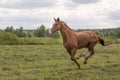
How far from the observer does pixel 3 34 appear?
50750 millimetres

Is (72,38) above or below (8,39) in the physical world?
above

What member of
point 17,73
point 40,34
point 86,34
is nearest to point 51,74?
point 17,73

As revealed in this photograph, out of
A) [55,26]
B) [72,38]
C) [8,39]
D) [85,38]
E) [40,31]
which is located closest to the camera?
[55,26]

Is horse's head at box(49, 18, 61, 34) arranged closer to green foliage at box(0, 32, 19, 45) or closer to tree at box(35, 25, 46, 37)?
green foliage at box(0, 32, 19, 45)

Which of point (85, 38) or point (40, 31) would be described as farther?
point (40, 31)

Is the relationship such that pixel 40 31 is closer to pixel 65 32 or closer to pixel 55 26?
pixel 65 32

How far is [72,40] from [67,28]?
0.62 meters

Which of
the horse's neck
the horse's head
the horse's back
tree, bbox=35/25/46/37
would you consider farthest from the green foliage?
the horse's head

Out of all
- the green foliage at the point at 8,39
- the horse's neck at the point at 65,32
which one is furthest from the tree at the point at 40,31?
the horse's neck at the point at 65,32

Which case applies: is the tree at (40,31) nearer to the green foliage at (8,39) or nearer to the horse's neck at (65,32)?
the green foliage at (8,39)

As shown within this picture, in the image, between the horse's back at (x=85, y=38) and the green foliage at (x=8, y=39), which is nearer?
the horse's back at (x=85, y=38)

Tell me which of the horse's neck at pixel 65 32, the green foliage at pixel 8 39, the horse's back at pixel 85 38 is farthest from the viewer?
the green foliage at pixel 8 39

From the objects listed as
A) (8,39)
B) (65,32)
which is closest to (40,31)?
(8,39)

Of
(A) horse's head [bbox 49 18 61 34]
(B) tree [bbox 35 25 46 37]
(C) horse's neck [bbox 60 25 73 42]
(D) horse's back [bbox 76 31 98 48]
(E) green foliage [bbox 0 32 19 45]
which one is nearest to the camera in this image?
(A) horse's head [bbox 49 18 61 34]
